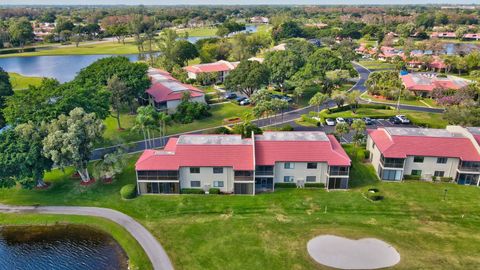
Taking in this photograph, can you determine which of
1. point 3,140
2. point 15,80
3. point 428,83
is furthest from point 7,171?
point 428,83

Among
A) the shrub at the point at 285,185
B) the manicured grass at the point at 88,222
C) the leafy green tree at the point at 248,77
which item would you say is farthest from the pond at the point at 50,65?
the shrub at the point at 285,185

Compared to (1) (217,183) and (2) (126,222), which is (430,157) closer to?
(1) (217,183)

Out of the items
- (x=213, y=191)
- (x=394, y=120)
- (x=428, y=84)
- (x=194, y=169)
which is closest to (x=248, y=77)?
(x=394, y=120)

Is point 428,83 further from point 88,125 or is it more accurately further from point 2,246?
point 2,246

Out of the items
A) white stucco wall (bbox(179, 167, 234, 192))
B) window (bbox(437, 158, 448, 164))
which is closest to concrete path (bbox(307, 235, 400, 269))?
Result: white stucco wall (bbox(179, 167, 234, 192))

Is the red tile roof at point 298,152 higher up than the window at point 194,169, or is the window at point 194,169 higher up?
the red tile roof at point 298,152

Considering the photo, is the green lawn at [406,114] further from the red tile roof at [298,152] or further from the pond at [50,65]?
the pond at [50,65]

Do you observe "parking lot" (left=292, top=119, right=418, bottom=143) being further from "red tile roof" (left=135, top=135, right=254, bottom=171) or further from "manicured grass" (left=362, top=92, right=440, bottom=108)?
"red tile roof" (left=135, top=135, right=254, bottom=171)
